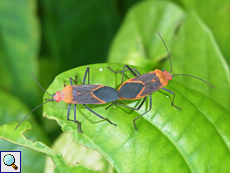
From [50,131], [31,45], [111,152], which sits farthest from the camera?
[50,131]

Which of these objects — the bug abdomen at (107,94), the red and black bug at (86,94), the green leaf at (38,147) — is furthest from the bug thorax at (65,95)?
the green leaf at (38,147)

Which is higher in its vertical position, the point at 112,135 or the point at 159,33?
the point at 159,33

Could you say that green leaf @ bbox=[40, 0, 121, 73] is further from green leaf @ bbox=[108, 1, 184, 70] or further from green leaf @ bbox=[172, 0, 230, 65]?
green leaf @ bbox=[172, 0, 230, 65]

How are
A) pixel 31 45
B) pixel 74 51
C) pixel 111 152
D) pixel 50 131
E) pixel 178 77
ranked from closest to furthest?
pixel 111 152 < pixel 178 77 < pixel 31 45 < pixel 50 131 < pixel 74 51

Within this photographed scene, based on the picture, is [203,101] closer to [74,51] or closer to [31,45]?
[31,45]

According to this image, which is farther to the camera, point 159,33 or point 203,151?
point 159,33

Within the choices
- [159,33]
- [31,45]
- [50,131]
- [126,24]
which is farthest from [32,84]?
[159,33]

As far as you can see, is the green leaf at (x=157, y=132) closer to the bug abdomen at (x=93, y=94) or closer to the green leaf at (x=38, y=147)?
the bug abdomen at (x=93, y=94)

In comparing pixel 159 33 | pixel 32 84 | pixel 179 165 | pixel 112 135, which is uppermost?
pixel 159 33

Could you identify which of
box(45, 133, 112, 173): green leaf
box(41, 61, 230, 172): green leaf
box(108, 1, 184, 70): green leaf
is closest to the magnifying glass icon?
box(45, 133, 112, 173): green leaf
